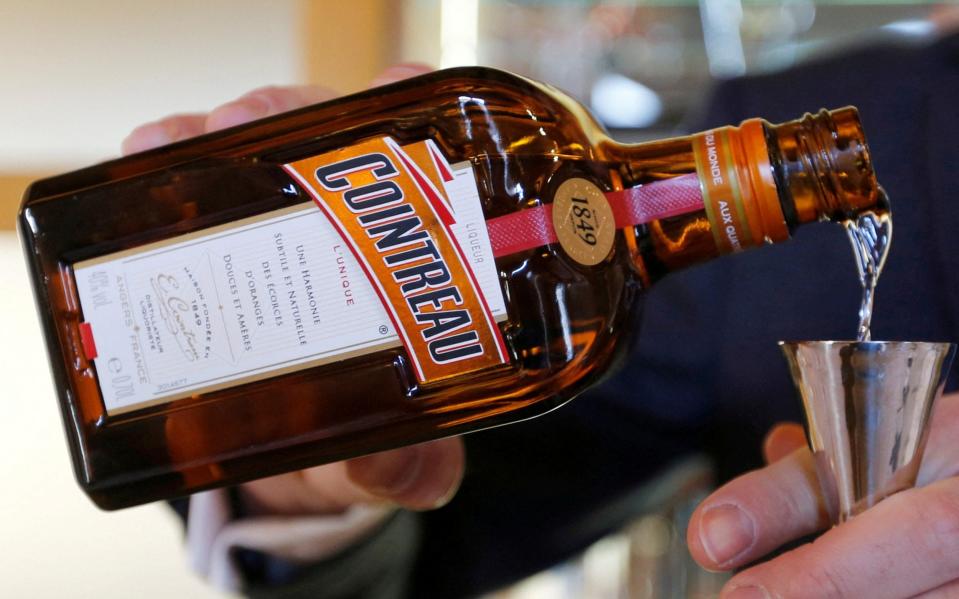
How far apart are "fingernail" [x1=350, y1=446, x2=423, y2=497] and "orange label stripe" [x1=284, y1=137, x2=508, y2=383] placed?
117 mm

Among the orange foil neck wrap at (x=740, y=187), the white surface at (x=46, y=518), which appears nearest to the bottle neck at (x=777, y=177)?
the orange foil neck wrap at (x=740, y=187)

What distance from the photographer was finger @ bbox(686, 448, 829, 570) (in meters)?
0.42

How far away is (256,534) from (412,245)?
0.98ft

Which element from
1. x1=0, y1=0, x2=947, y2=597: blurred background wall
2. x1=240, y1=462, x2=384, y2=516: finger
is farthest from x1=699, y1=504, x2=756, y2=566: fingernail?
x1=0, y1=0, x2=947, y2=597: blurred background wall

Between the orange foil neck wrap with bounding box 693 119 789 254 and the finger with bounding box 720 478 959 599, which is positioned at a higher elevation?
the orange foil neck wrap with bounding box 693 119 789 254

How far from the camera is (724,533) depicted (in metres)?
0.42

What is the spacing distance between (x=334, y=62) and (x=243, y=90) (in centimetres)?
11

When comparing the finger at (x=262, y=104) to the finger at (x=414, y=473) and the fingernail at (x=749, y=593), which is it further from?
the fingernail at (x=749, y=593)

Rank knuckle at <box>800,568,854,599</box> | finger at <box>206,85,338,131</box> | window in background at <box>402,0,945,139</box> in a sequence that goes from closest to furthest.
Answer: knuckle at <box>800,568,854,599</box>
finger at <box>206,85,338,131</box>
window in background at <box>402,0,945,139</box>

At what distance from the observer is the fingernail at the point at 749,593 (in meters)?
0.38

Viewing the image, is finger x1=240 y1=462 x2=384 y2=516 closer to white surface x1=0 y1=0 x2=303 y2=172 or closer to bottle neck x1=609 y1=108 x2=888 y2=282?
bottle neck x1=609 y1=108 x2=888 y2=282

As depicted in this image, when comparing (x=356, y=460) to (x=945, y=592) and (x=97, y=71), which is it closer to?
(x=945, y=592)
